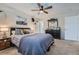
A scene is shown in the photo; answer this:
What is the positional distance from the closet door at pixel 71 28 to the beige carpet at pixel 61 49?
111mm

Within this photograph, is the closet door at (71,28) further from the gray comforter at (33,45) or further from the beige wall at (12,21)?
the gray comforter at (33,45)

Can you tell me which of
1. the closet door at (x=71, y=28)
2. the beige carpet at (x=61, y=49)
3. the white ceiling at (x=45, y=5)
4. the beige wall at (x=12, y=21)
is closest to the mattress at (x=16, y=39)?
the beige carpet at (x=61, y=49)

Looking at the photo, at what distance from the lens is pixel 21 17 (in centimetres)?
219

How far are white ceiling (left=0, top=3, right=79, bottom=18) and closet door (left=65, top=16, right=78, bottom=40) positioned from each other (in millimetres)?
122

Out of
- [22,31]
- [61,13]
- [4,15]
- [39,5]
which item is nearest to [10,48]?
[22,31]

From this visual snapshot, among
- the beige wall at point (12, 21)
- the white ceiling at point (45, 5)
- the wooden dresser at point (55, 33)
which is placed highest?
the white ceiling at point (45, 5)

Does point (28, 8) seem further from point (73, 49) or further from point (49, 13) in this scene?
point (73, 49)

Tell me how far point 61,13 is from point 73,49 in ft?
2.41

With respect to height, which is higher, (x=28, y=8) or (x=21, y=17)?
(x=28, y=8)

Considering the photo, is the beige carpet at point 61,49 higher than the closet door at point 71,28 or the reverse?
the reverse

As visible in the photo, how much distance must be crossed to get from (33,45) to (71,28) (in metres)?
0.86

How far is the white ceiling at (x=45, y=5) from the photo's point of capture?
2.05 m

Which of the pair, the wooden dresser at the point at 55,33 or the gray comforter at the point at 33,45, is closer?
the gray comforter at the point at 33,45

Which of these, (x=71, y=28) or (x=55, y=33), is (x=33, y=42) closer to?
(x=55, y=33)
